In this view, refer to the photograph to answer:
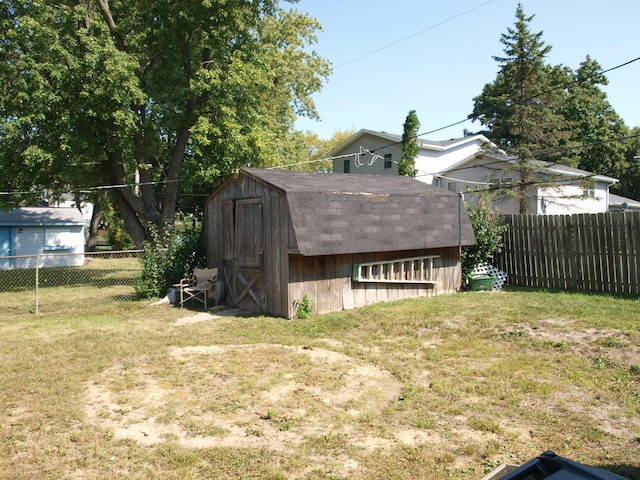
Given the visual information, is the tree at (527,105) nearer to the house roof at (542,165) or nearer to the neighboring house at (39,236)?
the house roof at (542,165)

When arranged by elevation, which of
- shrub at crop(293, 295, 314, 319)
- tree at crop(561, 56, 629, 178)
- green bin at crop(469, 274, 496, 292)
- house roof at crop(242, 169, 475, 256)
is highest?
tree at crop(561, 56, 629, 178)

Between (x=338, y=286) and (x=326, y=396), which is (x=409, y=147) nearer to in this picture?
(x=338, y=286)

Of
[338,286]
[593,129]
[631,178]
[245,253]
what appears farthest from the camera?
[631,178]

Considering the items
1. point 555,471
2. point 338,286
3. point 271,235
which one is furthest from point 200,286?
point 555,471

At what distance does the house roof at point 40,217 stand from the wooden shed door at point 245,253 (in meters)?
19.5

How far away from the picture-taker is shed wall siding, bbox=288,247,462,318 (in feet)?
34.1

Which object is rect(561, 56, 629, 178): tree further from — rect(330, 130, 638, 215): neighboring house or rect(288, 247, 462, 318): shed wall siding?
rect(288, 247, 462, 318): shed wall siding

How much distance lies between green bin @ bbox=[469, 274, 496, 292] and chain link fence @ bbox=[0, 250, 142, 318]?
9219mm

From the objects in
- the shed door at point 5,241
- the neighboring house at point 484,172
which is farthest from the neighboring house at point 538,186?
the shed door at point 5,241

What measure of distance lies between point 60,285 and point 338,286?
1292 cm

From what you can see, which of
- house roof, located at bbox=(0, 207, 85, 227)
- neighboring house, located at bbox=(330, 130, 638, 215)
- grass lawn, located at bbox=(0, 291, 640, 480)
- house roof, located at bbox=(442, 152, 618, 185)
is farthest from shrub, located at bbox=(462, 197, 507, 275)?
house roof, located at bbox=(0, 207, 85, 227)

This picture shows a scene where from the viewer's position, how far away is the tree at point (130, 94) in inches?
617

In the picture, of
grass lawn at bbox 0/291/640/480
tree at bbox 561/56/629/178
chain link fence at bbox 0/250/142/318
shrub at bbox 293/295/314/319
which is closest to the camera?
grass lawn at bbox 0/291/640/480

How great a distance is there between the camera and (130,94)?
16062mm
